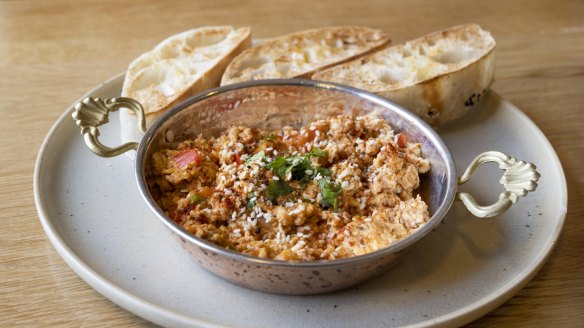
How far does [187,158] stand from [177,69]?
2.34 feet

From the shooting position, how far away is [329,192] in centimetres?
219

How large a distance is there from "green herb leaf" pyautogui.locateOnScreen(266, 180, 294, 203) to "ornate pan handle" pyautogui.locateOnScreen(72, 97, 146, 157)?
0.50 m

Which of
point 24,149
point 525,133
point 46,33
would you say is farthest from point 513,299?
point 46,33

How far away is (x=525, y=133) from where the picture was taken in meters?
2.85

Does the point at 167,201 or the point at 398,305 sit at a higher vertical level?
the point at 167,201

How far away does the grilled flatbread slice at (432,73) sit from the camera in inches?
109

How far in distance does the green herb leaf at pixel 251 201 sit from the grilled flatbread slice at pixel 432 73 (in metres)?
0.81

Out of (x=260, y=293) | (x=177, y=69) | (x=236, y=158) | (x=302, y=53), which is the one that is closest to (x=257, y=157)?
(x=236, y=158)

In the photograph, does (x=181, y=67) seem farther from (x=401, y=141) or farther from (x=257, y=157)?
(x=401, y=141)

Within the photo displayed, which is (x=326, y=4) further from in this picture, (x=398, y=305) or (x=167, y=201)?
(x=398, y=305)

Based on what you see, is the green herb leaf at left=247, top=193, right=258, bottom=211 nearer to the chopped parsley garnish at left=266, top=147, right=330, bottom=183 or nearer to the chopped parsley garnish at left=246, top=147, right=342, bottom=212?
the chopped parsley garnish at left=246, top=147, right=342, bottom=212

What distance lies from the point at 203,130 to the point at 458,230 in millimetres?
1035

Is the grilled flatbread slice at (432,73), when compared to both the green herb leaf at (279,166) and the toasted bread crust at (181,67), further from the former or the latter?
the green herb leaf at (279,166)

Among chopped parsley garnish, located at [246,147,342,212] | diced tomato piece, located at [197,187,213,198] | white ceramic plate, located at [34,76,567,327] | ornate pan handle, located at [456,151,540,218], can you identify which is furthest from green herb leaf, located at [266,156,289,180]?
ornate pan handle, located at [456,151,540,218]
